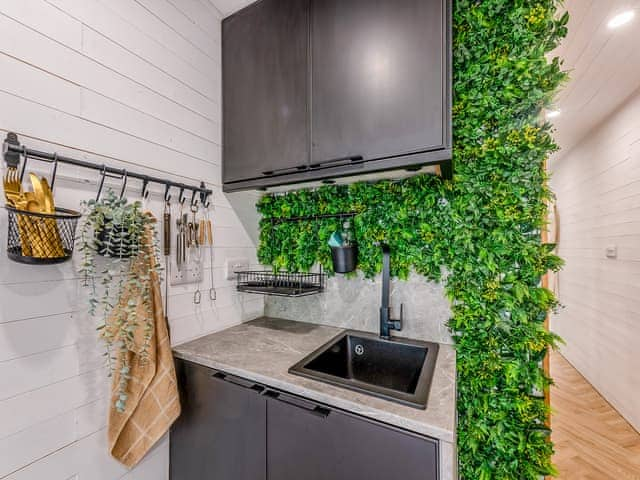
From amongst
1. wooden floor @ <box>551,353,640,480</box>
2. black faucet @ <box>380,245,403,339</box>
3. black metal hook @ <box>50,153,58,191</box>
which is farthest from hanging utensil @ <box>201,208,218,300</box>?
wooden floor @ <box>551,353,640,480</box>

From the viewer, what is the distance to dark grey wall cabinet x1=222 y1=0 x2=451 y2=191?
39.8 inches

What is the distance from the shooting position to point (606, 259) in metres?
2.63

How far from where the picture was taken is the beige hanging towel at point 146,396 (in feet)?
3.29

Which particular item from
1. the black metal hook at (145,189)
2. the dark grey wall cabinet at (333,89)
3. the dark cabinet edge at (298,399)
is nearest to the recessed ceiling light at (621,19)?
the dark grey wall cabinet at (333,89)

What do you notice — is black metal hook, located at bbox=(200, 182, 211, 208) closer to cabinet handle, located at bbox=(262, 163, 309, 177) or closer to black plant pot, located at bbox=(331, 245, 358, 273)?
cabinet handle, located at bbox=(262, 163, 309, 177)

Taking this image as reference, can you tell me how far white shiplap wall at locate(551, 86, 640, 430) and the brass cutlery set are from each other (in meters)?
3.43

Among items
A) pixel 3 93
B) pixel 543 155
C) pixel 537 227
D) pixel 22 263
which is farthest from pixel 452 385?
pixel 3 93

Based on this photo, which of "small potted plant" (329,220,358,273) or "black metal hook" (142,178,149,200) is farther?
"small potted plant" (329,220,358,273)

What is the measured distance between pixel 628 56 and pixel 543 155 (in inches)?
66.3

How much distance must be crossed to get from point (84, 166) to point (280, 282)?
1.03 meters

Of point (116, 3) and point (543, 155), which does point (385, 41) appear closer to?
point (543, 155)

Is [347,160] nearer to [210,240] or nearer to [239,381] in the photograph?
[210,240]

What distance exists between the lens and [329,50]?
1.20m

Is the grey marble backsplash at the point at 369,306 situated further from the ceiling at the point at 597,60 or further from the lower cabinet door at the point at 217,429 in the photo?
A: the ceiling at the point at 597,60
